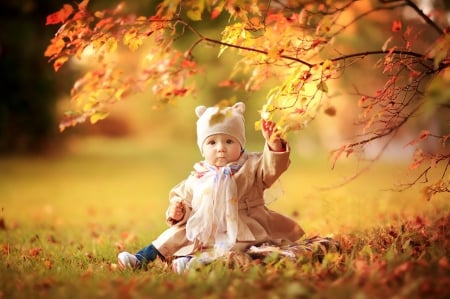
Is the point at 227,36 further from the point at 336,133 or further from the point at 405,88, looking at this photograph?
the point at 336,133

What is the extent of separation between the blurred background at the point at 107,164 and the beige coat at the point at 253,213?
244mm

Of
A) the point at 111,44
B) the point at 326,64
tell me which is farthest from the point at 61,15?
the point at 326,64

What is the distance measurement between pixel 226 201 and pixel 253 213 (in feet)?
0.78

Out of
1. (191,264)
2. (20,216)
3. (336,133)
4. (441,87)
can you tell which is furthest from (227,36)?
(336,133)

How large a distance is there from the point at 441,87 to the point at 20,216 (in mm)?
5809

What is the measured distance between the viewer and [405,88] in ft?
12.8

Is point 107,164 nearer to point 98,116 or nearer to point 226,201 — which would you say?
point 98,116

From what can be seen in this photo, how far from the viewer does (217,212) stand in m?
3.87

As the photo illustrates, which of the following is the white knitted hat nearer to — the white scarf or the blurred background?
the white scarf

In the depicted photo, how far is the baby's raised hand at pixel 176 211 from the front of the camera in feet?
13.0

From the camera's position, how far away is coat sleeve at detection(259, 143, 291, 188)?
373 cm

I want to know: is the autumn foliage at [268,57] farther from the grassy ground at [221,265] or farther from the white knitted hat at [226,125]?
the grassy ground at [221,265]

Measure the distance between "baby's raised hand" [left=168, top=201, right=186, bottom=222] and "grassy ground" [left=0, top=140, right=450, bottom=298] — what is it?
15.4 inches

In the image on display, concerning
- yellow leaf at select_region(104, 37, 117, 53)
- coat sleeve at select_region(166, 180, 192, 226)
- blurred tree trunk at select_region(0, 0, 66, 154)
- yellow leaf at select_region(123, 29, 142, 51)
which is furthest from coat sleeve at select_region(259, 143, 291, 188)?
blurred tree trunk at select_region(0, 0, 66, 154)
